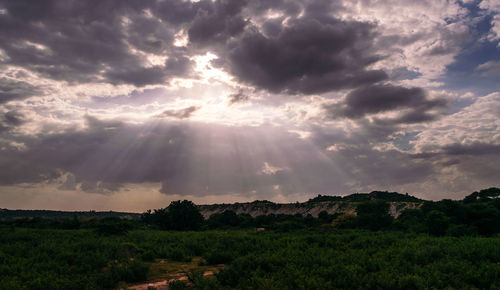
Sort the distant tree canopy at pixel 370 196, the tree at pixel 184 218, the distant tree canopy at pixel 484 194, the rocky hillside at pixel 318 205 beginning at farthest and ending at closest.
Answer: the distant tree canopy at pixel 370 196
the rocky hillside at pixel 318 205
the distant tree canopy at pixel 484 194
the tree at pixel 184 218

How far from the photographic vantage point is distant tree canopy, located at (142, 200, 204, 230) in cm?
5309

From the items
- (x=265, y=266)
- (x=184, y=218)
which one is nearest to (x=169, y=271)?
(x=265, y=266)

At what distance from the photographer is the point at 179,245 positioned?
82.9 feet

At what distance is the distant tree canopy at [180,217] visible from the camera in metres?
53.1

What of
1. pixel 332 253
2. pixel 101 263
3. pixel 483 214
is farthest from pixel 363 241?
pixel 483 214

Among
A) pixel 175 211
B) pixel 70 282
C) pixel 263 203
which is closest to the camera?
pixel 70 282

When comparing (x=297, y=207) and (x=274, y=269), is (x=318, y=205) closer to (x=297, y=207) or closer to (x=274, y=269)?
(x=297, y=207)

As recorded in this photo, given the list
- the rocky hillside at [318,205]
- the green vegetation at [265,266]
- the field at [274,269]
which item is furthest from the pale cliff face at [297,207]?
the field at [274,269]

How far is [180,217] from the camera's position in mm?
53344

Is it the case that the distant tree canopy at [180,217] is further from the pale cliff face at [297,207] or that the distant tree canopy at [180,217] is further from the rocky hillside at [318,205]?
the rocky hillside at [318,205]

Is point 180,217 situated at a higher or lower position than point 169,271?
higher

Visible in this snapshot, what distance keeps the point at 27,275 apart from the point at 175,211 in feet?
136

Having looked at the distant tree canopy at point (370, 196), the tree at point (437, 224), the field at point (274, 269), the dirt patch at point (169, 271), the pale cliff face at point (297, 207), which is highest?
the distant tree canopy at point (370, 196)

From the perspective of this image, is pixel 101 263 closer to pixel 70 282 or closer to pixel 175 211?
pixel 70 282
